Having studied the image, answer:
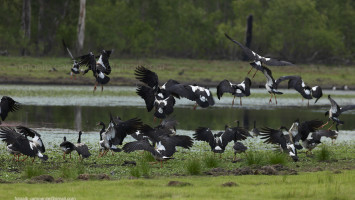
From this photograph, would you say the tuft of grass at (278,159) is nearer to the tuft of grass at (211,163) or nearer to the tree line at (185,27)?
the tuft of grass at (211,163)

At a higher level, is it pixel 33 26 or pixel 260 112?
pixel 33 26

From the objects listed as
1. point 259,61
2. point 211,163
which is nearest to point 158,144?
point 211,163

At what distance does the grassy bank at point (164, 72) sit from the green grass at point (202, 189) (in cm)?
3902

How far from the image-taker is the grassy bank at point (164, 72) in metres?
54.0

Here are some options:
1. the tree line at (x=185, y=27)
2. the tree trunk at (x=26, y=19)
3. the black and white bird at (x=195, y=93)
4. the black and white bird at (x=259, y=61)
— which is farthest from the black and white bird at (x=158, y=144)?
the tree trunk at (x=26, y=19)

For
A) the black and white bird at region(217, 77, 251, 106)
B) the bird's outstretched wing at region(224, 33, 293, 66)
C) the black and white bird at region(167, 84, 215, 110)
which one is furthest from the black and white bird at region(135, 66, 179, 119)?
the bird's outstretched wing at region(224, 33, 293, 66)

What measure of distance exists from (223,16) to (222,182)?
82779 mm

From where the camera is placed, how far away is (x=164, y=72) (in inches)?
2308

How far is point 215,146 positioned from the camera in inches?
778

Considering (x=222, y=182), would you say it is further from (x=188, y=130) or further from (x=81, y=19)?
(x=81, y=19)

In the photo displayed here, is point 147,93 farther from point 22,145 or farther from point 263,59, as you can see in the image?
point 22,145

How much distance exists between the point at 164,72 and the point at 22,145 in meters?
41.3

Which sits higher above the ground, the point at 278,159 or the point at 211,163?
the point at 278,159

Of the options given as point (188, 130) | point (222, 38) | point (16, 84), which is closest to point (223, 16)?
point (222, 38)
